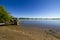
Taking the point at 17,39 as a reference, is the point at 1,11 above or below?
above

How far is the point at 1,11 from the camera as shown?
125ft

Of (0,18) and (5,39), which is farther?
(0,18)

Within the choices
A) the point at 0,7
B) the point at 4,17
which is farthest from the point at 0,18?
the point at 0,7

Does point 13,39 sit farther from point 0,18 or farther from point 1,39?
point 0,18

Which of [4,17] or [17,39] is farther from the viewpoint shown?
[4,17]

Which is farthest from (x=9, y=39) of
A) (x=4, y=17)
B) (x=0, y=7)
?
(x=0, y=7)

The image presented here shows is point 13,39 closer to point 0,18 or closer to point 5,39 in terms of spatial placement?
point 5,39

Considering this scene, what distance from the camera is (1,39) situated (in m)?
12.6

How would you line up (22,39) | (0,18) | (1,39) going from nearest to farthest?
(1,39), (22,39), (0,18)

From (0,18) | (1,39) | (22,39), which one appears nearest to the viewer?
(1,39)

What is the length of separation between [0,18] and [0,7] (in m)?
4.30

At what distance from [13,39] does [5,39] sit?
2.90 feet

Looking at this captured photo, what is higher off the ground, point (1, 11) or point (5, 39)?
point (1, 11)

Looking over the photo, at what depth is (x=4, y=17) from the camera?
38219 mm
